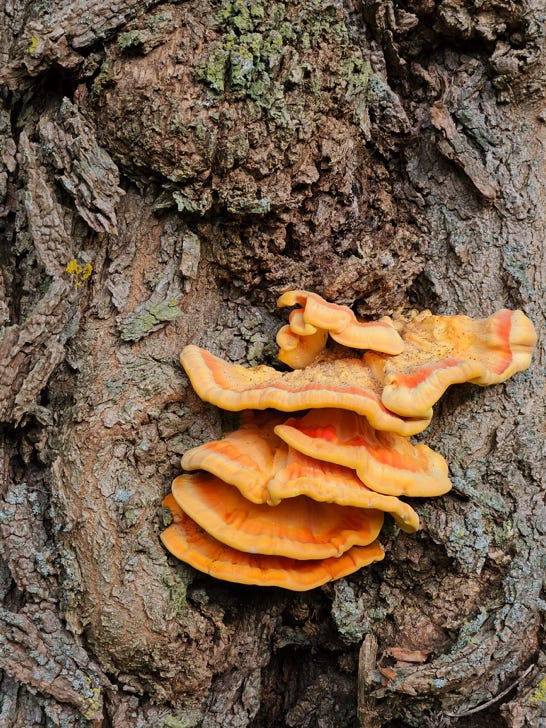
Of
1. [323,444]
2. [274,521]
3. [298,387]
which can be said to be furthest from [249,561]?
[298,387]

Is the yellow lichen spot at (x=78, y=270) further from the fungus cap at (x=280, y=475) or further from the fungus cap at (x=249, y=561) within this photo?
the fungus cap at (x=249, y=561)

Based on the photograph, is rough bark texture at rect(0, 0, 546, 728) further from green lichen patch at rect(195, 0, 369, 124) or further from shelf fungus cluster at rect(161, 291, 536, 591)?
shelf fungus cluster at rect(161, 291, 536, 591)

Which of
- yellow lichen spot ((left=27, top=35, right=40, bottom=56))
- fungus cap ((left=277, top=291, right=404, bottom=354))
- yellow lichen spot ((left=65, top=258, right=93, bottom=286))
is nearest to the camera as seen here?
fungus cap ((left=277, top=291, right=404, bottom=354))

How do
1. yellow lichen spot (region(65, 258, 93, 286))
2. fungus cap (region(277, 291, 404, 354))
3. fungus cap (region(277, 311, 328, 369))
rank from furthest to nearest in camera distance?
yellow lichen spot (region(65, 258, 93, 286)) < fungus cap (region(277, 311, 328, 369)) < fungus cap (region(277, 291, 404, 354))

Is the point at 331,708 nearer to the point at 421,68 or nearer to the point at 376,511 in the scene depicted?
the point at 376,511

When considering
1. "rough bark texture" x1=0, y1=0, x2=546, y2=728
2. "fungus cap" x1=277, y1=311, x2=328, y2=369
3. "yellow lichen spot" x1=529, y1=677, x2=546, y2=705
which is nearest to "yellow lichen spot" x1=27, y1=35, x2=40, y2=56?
"rough bark texture" x1=0, y1=0, x2=546, y2=728

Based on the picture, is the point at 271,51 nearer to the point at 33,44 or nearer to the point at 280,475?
the point at 33,44
